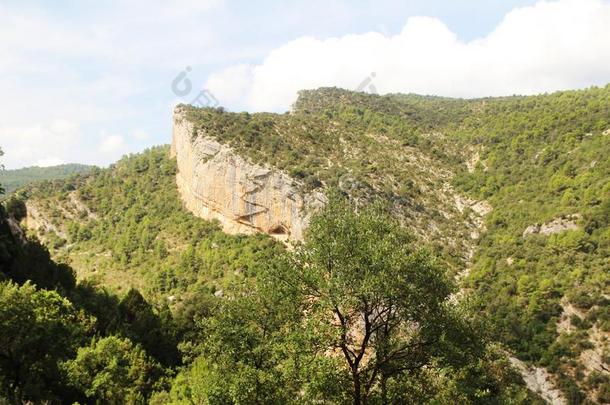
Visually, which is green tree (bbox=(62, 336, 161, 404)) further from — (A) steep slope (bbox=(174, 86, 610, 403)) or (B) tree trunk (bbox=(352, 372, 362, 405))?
(A) steep slope (bbox=(174, 86, 610, 403))

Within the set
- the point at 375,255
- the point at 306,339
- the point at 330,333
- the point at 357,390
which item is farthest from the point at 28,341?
the point at 375,255

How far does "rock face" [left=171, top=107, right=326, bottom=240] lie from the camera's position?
60031 mm

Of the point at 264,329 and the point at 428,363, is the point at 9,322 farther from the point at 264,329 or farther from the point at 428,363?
the point at 428,363

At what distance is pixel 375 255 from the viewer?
14.5 m

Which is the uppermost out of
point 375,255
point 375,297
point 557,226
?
point 557,226

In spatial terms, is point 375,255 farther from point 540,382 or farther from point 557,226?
point 557,226

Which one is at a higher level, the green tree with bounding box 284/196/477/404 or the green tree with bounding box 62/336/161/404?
the green tree with bounding box 284/196/477/404

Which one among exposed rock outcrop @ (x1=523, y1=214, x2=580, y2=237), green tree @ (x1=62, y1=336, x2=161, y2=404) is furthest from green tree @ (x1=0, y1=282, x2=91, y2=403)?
exposed rock outcrop @ (x1=523, y1=214, x2=580, y2=237)

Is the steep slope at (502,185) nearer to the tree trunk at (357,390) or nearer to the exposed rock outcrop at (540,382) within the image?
the exposed rock outcrop at (540,382)

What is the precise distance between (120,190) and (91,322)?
55.6m

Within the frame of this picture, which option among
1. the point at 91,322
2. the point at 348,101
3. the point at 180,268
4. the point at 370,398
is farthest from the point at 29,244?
the point at 348,101

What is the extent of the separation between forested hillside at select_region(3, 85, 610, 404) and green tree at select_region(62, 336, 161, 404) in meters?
0.23

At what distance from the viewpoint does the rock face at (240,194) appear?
60031 millimetres

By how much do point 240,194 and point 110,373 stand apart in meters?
40.4
